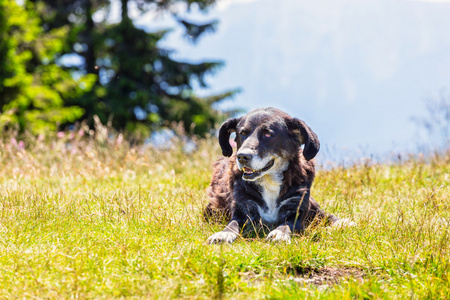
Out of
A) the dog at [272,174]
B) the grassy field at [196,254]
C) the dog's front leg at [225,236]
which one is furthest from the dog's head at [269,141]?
the grassy field at [196,254]

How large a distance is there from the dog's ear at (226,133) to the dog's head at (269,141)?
21cm

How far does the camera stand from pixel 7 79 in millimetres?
17984

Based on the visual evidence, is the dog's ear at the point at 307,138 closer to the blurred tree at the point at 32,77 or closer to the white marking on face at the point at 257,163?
the white marking on face at the point at 257,163

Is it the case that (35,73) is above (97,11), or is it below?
below

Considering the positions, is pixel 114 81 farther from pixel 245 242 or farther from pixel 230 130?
pixel 245 242

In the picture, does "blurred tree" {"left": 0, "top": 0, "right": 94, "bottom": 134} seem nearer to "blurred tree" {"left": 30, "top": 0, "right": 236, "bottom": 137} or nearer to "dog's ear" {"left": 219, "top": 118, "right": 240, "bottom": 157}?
"blurred tree" {"left": 30, "top": 0, "right": 236, "bottom": 137}

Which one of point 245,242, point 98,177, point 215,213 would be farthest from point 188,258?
point 98,177

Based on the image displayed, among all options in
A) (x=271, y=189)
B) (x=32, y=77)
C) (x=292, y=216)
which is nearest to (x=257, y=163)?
(x=271, y=189)

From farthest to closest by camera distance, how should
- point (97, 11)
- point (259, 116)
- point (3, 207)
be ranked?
point (97, 11)
point (3, 207)
point (259, 116)

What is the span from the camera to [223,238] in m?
4.37

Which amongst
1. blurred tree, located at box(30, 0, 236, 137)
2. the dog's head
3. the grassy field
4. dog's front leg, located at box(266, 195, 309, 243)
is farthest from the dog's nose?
blurred tree, located at box(30, 0, 236, 137)

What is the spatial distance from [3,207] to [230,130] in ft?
9.04

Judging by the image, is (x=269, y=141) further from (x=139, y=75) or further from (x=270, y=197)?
(x=139, y=75)

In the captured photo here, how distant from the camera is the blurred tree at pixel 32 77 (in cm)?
1811
